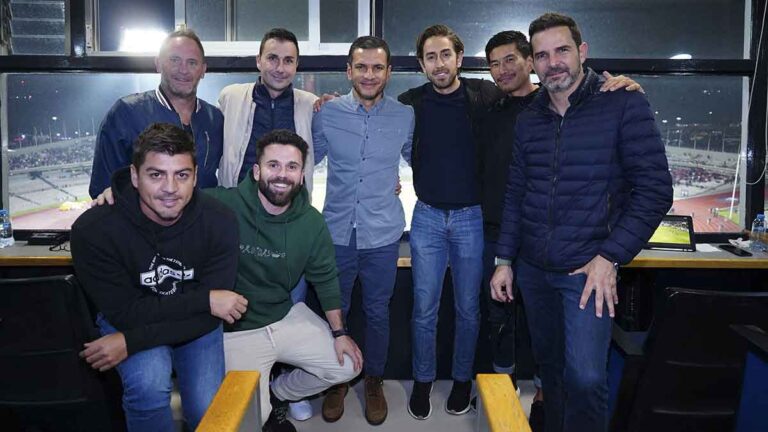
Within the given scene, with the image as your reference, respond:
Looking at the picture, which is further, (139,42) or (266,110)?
(139,42)

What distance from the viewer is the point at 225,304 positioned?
82.6 inches

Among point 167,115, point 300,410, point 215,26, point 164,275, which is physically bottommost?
point 300,410

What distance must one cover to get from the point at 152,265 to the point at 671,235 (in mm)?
2773

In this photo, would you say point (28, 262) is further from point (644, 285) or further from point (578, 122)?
point (644, 285)

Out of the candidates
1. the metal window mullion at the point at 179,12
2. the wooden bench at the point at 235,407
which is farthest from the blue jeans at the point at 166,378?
the metal window mullion at the point at 179,12

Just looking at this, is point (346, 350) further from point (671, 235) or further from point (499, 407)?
point (671, 235)

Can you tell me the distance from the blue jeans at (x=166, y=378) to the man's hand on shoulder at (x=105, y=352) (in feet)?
0.27

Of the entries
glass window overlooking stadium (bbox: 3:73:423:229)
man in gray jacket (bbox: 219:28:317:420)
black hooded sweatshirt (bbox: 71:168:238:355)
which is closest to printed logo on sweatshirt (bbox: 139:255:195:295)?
black hooded sweatshirt (bbox: 71:168:238:355)

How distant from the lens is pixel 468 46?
12.0 ft

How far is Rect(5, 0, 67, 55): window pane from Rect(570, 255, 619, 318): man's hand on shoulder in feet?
10.8

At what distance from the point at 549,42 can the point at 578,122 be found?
0.30 metres

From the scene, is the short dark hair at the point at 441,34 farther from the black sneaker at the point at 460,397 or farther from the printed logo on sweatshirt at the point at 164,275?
the black sneaker at the point at 460,397

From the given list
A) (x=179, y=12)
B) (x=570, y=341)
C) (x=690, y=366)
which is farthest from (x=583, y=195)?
(x=179, y=12)

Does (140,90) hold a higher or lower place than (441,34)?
lower
